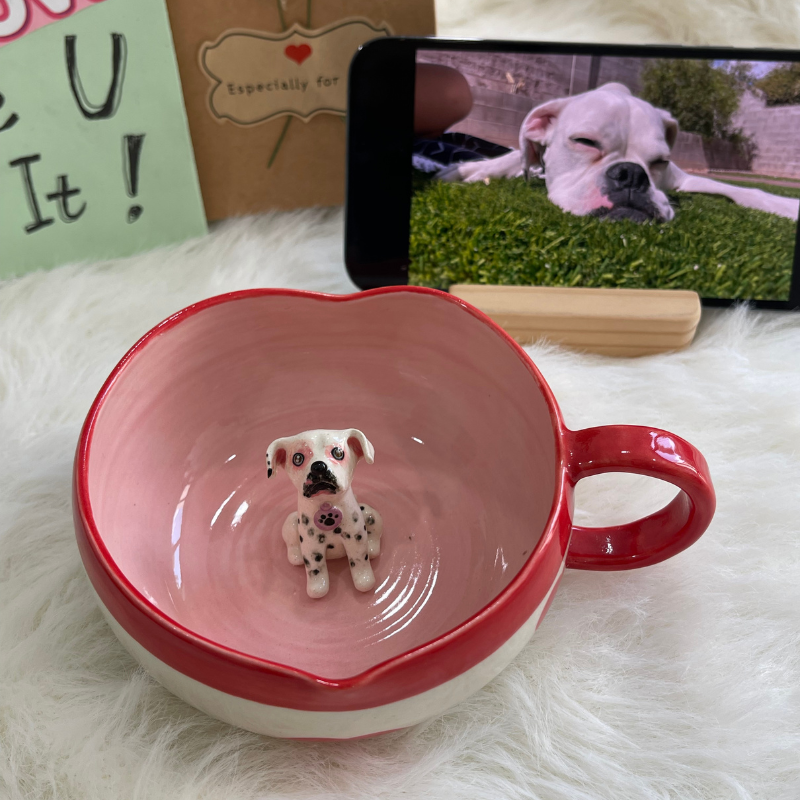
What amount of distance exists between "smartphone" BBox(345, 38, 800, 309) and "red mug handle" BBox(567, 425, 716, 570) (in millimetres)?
277

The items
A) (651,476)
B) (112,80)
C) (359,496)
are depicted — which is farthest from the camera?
(112,80)

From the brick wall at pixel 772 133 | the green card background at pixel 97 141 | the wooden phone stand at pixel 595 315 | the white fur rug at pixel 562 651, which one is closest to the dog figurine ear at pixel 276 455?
the white fur rug at pixel 562 651

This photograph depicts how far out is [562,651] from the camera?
0.50 m

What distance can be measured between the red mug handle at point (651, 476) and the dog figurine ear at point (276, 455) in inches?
6.4

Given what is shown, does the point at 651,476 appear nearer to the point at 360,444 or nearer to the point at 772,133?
the point at 360,444

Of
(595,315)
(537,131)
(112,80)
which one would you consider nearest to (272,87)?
(112,80)

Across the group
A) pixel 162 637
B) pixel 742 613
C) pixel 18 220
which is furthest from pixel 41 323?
pixel 742 613

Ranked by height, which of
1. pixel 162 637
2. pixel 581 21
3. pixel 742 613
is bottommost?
pixel 742 613

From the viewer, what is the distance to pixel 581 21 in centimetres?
83

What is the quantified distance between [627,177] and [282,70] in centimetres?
31

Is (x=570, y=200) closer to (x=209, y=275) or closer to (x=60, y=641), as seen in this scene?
(x=209, y=275)

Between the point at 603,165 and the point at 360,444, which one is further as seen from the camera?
the point at 603,165

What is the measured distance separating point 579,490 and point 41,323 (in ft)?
1.51

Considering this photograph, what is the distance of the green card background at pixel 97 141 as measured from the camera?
65 centimetres
